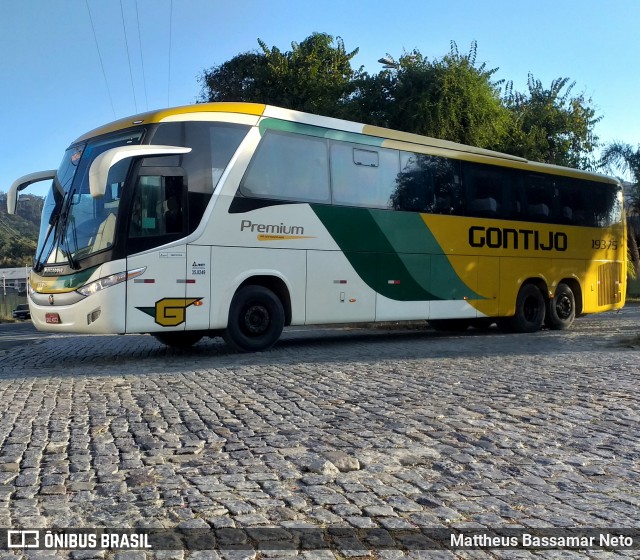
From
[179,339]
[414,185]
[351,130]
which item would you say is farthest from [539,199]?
[179,339]

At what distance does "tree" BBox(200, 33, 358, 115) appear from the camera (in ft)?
88.2

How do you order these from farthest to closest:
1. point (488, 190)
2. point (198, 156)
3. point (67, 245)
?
point (488, 190), point (198, 156), point (67, 245)

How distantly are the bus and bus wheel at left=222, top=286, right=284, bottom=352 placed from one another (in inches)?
0.9

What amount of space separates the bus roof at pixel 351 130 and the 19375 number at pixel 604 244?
5.10ft

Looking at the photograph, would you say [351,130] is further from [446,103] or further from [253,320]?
[446,103]

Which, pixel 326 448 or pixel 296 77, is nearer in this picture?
pixel 326 448

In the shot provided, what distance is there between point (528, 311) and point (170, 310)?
30.4ft

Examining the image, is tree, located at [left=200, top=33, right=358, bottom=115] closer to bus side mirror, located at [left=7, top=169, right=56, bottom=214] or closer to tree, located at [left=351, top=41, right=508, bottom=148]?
tree, located at [left=351, top=41, right=508, bottom=148]

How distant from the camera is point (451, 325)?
18078 mm

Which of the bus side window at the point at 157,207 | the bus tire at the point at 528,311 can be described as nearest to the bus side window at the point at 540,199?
the bus tire at the point at 528,311

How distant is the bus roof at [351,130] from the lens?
36.7 ft

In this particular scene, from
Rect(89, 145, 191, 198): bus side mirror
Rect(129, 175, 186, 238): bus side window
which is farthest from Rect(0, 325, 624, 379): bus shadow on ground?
Rect(89, 145, 191, 198): bus side mirror

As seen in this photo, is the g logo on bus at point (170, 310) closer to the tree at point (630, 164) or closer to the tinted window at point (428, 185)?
the tinted window at point (428, 185)

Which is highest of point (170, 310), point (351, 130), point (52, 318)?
point (351, 130)
